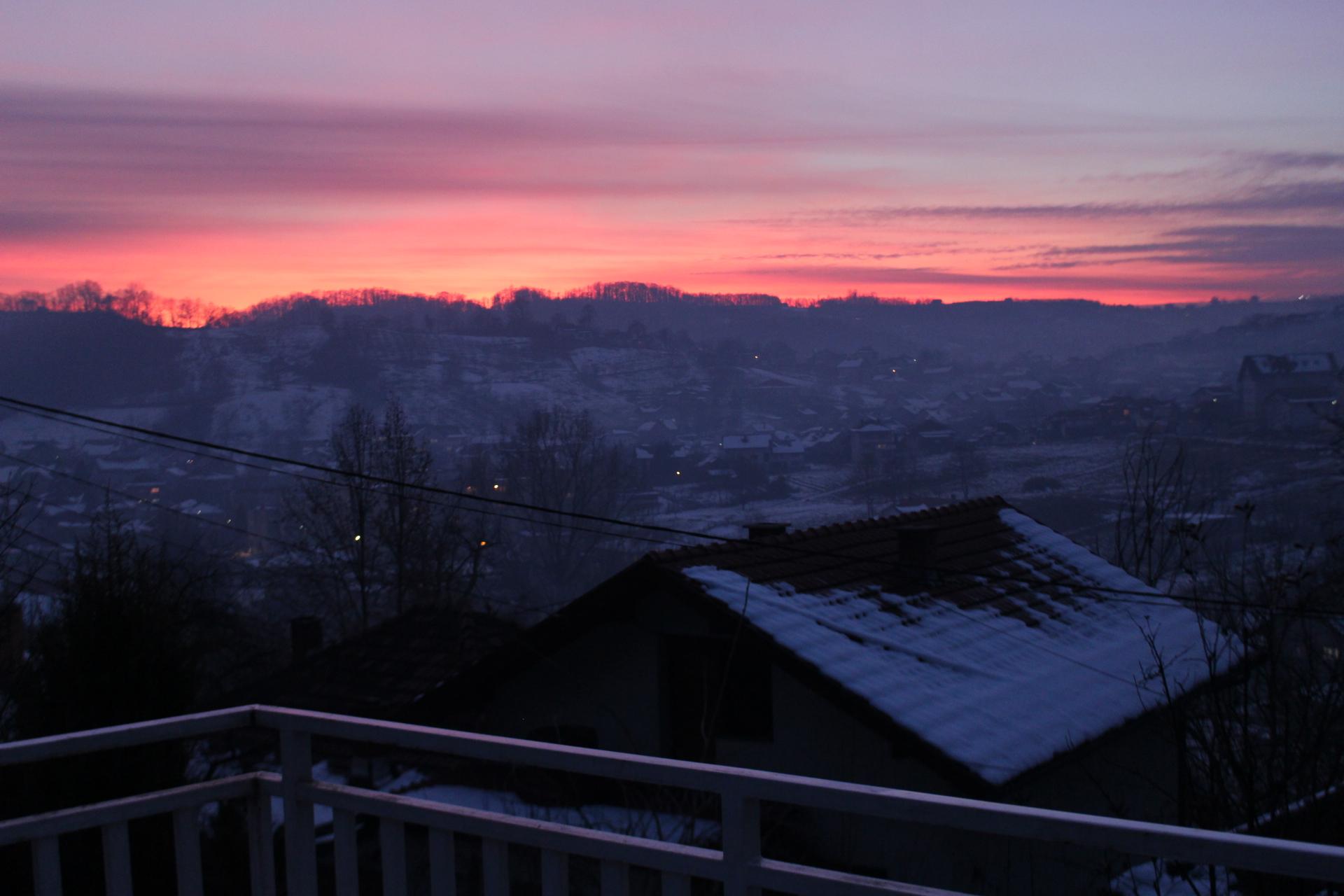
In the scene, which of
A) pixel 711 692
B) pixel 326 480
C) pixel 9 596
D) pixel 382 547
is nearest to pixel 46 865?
pixel 711 692

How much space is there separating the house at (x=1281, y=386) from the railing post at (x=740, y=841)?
42.0m

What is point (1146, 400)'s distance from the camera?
5097 cm

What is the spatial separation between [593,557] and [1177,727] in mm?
42847

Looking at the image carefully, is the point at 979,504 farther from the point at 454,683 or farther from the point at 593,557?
the point at 593,557

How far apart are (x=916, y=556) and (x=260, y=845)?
10595 mm

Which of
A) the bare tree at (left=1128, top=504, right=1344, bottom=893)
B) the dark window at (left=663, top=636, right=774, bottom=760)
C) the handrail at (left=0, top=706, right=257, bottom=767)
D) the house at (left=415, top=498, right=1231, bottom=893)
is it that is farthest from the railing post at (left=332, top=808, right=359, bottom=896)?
the dark window at (left=663, top=636, right=774, bottom=760)

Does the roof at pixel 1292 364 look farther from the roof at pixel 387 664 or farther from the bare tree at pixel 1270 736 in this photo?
the bare tree at pixel 1270 736

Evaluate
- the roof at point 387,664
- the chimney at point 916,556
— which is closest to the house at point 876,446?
the roof at point 387,664

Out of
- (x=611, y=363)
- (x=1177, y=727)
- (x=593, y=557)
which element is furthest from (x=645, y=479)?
(x=1177, y=727)

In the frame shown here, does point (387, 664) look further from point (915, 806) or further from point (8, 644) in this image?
point (915, 806)

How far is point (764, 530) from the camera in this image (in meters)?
13.9

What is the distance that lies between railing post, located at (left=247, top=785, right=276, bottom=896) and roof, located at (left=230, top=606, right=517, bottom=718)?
1100 cm

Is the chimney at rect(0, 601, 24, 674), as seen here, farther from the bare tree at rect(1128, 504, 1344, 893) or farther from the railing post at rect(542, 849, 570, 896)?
the railing post at rect(542, 849, 570, 896)

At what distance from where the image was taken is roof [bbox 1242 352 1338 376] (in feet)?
150
